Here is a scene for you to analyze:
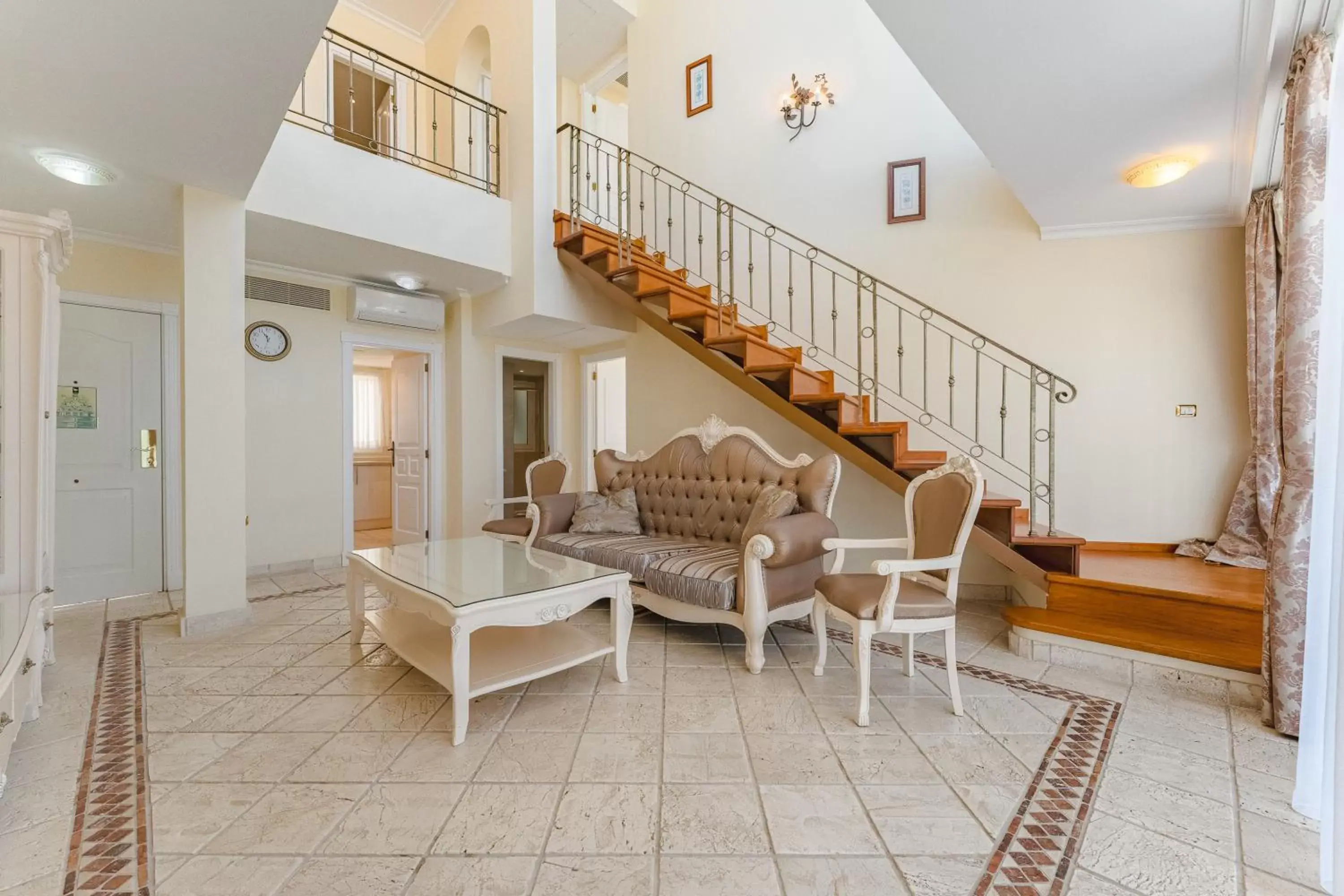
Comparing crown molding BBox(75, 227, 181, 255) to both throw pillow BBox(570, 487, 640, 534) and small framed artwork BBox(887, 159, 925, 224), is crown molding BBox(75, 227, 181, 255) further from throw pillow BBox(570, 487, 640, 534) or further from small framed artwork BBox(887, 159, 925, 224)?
small framed artwork BBox(887, 159, 925, 224)

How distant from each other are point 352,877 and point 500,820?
38 cm

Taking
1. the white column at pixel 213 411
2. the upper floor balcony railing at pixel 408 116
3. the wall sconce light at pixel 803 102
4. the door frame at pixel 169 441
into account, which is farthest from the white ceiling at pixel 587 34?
the door frame at pixel 169 441

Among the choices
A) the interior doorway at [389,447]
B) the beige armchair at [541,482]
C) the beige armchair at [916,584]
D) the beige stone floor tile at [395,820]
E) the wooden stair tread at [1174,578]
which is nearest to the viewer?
the beige stone floor tile at [395,820]

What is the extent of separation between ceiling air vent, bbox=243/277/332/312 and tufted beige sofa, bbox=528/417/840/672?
267 centimetres

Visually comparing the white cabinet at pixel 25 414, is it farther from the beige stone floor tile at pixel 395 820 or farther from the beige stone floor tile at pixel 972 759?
the beige stone floor tile at pixel 972 759

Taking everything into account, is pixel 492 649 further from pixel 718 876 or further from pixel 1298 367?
pixel 1298 367

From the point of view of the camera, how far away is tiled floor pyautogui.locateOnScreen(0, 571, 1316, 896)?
145cm

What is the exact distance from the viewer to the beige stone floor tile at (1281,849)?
57.4 inches

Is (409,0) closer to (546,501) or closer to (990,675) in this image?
(546,501)

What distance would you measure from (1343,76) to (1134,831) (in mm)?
2228

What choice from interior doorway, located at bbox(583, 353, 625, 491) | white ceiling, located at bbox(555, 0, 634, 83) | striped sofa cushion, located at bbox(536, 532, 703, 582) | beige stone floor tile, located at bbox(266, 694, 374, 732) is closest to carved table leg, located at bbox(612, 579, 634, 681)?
striped sofa cushion, located at bbox(536, 532, 703, 582)

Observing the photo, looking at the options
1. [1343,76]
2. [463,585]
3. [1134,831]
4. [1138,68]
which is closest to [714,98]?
[1138,68]

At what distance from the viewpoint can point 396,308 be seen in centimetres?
497

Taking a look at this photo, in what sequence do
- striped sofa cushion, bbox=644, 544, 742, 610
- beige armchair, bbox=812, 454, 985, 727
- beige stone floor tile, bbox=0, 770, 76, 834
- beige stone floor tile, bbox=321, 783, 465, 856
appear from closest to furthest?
beige stone floor tile, bbox=321, 783, 465, 856
beige stone floor tile, bbox=0, 770, 76, 834
beige armchair, bbox=812, 454, 985, 727
striped sofa cushion, bbox=644, 544, 742, 610
